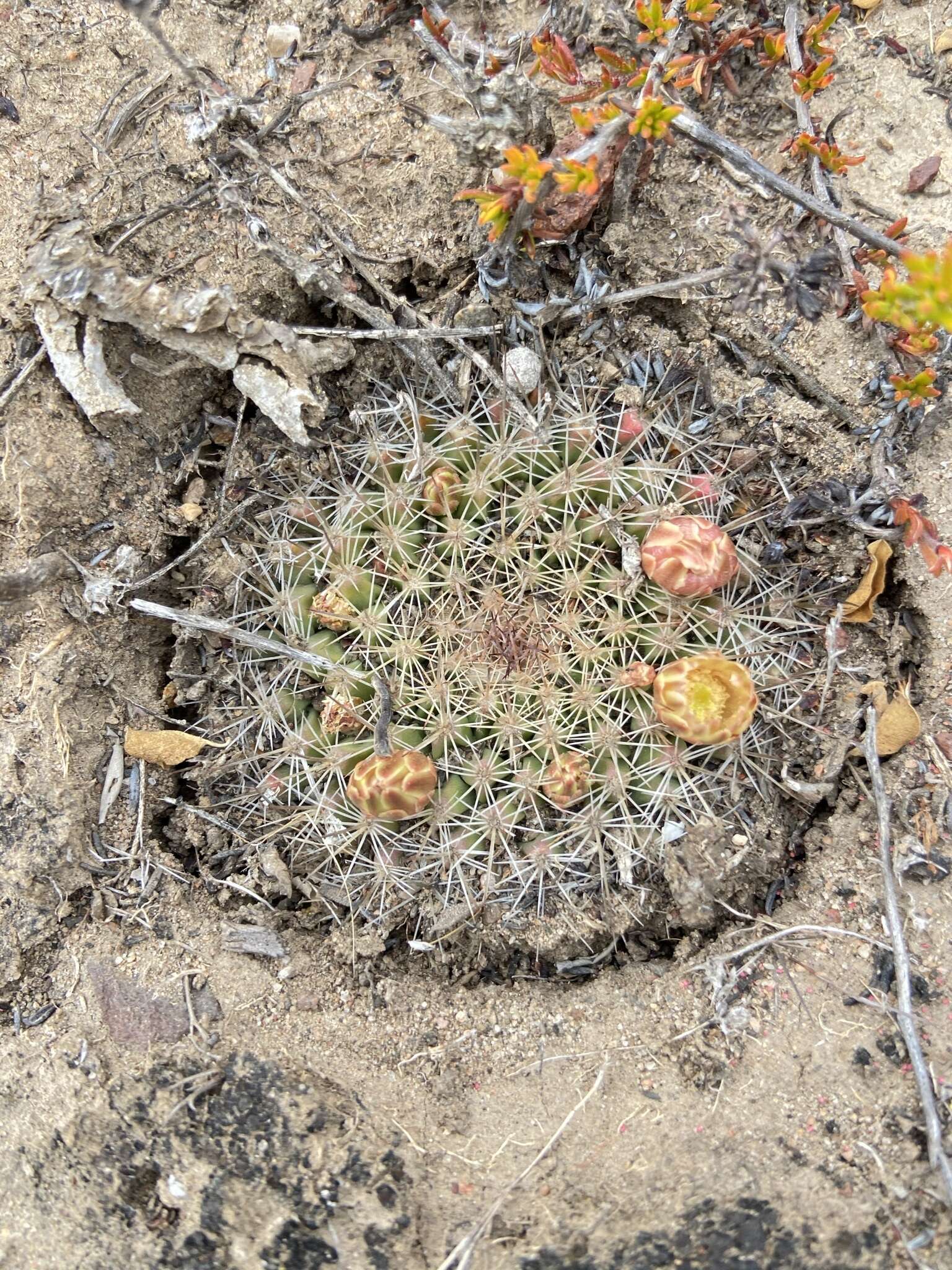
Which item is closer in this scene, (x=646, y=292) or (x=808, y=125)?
(x=646, y=292)

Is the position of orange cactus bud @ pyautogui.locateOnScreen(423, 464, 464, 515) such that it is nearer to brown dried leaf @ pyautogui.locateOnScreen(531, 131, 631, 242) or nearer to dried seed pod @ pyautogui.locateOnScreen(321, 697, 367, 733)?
dried seed pod @ pyautogui.locateOnScreen(321, 697, 367, 733)

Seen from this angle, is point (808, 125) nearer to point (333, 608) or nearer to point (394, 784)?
point (333, 608)

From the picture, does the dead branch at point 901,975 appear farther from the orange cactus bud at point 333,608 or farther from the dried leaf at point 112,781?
the dried leaf at point 112,781

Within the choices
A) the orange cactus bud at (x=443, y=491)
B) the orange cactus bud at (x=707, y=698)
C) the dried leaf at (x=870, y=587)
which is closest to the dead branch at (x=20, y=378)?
the orange cactus bud at (x=443, y=491)

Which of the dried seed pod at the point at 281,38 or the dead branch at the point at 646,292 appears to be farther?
the dried seed pod at the point at 281,38

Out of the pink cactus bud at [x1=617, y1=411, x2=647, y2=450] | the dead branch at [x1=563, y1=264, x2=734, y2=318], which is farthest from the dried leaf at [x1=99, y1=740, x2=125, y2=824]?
the dead branch at [x1=563, y1=264, x2=734, y2=318]

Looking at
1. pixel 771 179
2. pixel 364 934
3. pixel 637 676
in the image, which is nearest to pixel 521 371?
pixel 771 179

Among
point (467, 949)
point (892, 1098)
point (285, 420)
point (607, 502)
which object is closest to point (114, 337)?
point (285, 420)
